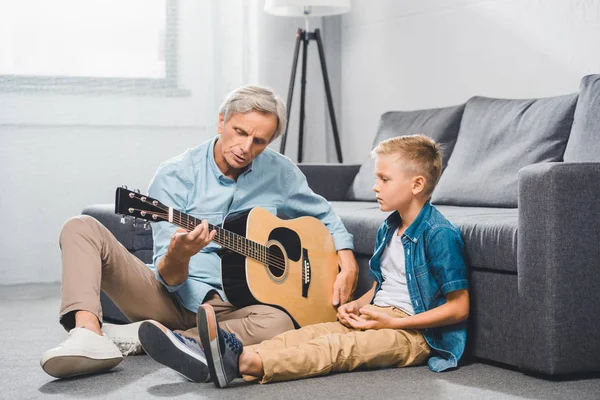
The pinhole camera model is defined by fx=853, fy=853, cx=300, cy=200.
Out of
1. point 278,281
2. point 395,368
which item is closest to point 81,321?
point 278,281

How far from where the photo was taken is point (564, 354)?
1979 mm

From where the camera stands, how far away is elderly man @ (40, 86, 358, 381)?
2016mm

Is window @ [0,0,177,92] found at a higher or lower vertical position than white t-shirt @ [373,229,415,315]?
higher

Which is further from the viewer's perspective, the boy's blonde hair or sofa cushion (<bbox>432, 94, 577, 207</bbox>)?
sofa cushion (<bbox>432, 94, 577, 207</bbox>)

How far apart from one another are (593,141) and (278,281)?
106 centimetres

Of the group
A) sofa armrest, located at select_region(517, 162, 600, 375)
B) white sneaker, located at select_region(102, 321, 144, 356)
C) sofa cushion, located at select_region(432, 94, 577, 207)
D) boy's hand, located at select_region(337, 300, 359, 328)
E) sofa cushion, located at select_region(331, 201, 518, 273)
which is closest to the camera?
sofa armrest, located at select_region(517, 162, 600, 375)

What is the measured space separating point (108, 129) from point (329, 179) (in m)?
1.21

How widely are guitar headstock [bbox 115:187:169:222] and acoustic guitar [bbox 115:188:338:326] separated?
0.09 m

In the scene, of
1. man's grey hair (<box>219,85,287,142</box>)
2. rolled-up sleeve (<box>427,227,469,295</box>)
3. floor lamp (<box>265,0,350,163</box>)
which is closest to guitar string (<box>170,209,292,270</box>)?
man's grey hair (<box>219,85,287,142</box>)

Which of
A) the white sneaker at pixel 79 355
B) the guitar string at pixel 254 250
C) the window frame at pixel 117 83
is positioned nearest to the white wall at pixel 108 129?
the window frame at pixel 117 83

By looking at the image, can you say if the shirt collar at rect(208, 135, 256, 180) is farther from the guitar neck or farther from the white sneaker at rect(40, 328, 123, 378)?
the white sneaker at rect(40, 328, 123, 378)

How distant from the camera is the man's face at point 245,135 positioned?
2240 millimetres

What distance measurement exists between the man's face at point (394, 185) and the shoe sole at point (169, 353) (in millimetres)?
642

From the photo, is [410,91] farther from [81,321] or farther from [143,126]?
[81,321]
